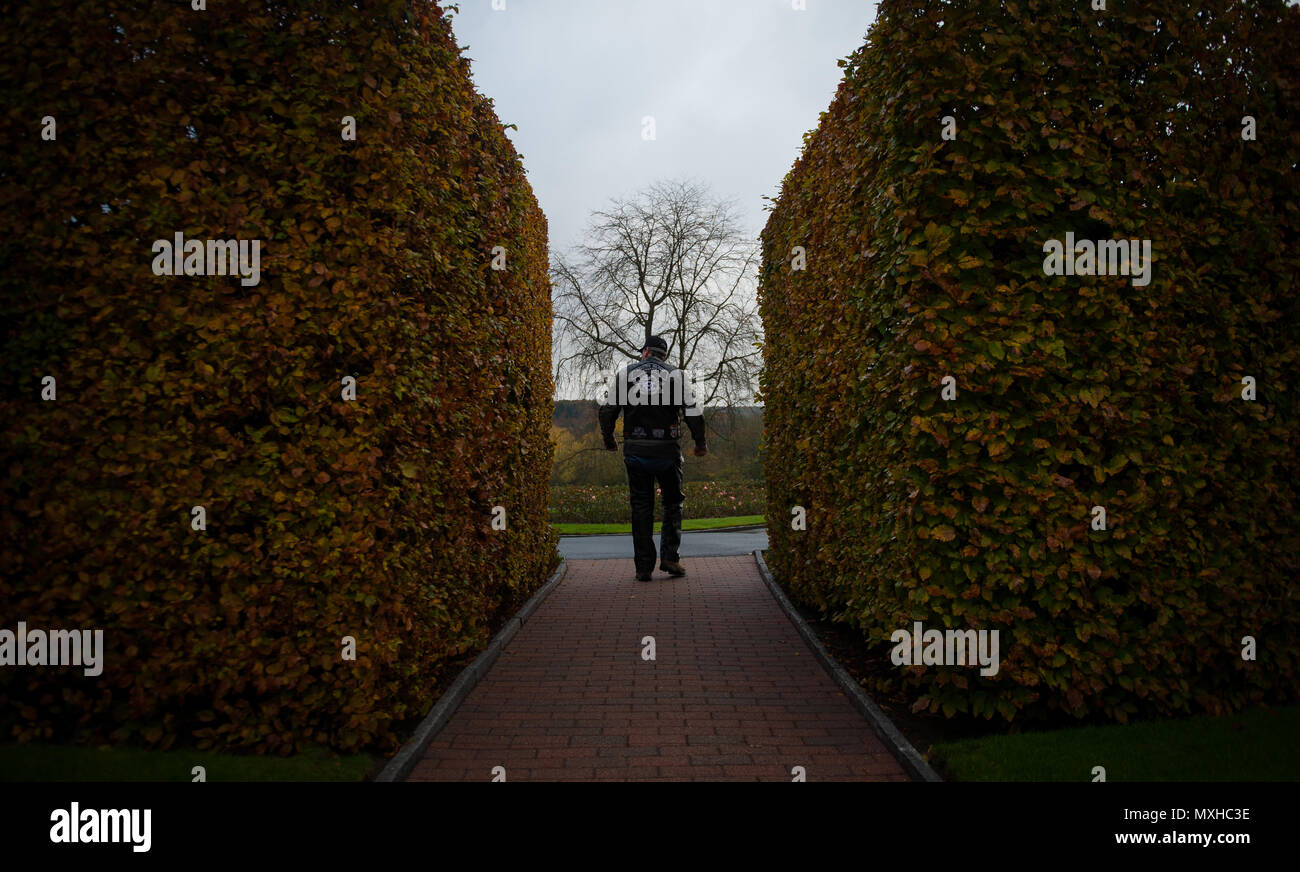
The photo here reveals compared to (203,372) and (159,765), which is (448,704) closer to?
(159,765)

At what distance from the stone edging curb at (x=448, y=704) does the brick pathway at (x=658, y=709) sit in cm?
6

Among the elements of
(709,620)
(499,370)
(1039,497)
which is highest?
(499,370)

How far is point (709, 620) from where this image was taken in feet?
24.8

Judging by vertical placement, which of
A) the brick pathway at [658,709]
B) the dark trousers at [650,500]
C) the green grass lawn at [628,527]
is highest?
the dark trousers at [650,500]

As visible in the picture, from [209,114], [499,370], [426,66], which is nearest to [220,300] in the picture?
[209,114]

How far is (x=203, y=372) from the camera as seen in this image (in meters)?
3.96

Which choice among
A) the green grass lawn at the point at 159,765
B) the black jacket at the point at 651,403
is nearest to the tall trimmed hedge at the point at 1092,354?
the green grass lawn at the point at 159,765

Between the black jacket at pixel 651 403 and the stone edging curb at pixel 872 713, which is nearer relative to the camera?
the stone edging curb at pixel 872 713

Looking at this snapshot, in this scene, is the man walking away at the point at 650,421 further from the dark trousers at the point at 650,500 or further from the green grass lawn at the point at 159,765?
the green grass lawn at the point at 159,765

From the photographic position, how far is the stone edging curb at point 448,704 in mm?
3964

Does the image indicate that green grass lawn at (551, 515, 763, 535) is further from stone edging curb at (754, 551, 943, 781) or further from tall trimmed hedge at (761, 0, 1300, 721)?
tall trimmed hedge at (761, 0, 1300, 721)

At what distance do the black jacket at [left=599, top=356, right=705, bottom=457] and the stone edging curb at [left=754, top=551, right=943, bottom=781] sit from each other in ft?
8.34
